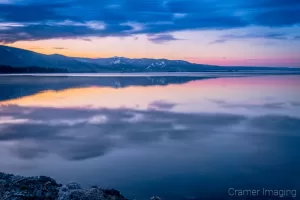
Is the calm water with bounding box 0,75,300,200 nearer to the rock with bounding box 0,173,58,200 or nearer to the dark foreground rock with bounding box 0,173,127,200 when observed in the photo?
the dark foreground rock with bounding box 0,173,127,200

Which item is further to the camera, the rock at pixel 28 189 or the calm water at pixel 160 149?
the calm water at pixel 160 149

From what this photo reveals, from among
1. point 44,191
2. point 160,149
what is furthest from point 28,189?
point 160,149

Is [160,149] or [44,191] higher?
[44,191]

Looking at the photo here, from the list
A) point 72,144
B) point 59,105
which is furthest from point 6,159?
point 59,105

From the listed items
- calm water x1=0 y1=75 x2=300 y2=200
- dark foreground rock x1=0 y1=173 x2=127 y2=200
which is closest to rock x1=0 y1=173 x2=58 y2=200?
dark foreground rock x1=0 y1=173 x2=127 y2=200

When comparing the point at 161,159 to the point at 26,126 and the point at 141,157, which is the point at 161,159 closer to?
the point at 141,157

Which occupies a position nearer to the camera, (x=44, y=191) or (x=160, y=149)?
(x=44, y=191)

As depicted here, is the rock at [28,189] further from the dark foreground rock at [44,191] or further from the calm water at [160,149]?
the calm water at [160,149]

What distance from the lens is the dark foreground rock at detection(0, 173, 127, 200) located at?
18.0ft

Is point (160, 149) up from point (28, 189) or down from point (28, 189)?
down

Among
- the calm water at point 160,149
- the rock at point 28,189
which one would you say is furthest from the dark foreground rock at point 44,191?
the calm water at point 160,149

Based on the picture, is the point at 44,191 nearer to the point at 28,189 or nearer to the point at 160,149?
the point at 28,189

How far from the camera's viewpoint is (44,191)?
231 inches

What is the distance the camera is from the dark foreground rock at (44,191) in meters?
5.50
